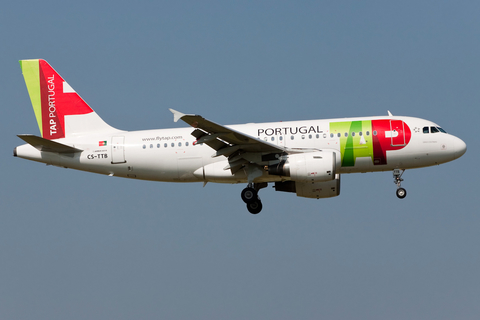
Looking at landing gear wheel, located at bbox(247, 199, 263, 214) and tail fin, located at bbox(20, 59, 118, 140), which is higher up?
tail fin, located at bbox(20, 59, 118, 140)

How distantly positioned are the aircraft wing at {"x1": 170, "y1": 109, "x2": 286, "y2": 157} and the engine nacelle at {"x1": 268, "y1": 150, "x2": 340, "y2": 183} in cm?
84

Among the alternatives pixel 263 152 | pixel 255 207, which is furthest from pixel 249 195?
pixel 263 152

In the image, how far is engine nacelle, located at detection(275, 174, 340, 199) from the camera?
3538 centimetres

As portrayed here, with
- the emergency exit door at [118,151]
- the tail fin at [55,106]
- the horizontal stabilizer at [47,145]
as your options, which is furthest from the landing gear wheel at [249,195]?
the horizontal stabilizer at [47,145]

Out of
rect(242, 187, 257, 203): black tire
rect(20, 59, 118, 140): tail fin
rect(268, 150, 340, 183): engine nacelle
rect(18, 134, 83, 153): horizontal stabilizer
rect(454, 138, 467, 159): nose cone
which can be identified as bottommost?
rect(242, 187, 257, 203): black tire

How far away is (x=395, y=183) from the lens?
33312mm

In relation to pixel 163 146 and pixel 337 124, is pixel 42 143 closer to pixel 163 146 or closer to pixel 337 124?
pixel 163 146

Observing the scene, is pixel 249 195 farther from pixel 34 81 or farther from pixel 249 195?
pixel 34 81

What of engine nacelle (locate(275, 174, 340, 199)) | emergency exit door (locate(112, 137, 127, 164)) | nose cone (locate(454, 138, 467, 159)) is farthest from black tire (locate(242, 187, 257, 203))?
nose cone (locate(454, 138, 467, 159))

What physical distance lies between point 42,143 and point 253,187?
11.4 metres

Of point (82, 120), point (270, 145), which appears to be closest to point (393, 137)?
point (270, 145)

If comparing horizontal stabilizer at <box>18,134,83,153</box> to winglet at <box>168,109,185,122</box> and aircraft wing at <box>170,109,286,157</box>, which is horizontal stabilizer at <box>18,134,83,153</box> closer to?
aircraft wing at <box>170,109,286,157</box>

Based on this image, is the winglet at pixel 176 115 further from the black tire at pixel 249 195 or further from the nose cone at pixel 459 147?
the nose cone at pixel 459 147

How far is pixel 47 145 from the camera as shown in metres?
33.2
